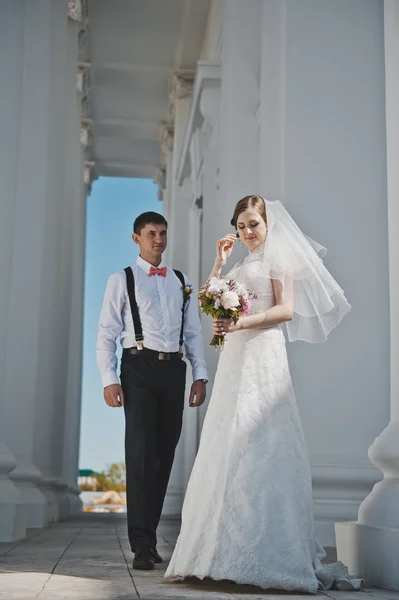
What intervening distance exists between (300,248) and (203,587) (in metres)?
2.34

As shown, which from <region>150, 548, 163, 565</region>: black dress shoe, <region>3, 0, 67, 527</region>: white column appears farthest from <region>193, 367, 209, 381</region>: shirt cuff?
<region>3, 0, 67, 527</region>: white column

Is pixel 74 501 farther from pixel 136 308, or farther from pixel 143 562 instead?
pixel 143 562

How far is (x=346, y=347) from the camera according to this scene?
8.52 meters

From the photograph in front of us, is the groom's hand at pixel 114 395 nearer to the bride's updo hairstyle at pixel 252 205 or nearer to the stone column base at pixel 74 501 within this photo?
the bride's updo hairstyle at pixel 252 205

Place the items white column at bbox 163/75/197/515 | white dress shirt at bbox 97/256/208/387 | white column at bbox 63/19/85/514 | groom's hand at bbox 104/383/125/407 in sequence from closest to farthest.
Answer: groom's hand at bbox 104/383/125/407 < white dress shirt at bbox 97/256/208/387 < white column at bbox 63/19/85/514 < white column at bbox 163/75/197/515

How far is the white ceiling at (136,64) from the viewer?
1936cm

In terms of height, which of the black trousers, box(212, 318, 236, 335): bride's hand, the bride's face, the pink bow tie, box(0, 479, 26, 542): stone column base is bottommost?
box(0, 479, 26, 542): stone column base

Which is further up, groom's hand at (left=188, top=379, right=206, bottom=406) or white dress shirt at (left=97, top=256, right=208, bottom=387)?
white dress shirt at (left=97, top=256, right=208, bottom=387)

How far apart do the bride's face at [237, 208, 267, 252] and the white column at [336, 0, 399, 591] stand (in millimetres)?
897

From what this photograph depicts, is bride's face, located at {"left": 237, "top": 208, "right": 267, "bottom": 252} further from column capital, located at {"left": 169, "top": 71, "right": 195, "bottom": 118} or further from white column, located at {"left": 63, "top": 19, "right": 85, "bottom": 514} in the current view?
column capital, located at {"left": 169, "top": 71, "right": 195, "bottom": 118}

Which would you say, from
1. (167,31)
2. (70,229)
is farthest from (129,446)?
(167,31)

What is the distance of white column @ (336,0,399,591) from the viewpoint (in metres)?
5.50

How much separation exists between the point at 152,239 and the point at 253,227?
4.01 feet

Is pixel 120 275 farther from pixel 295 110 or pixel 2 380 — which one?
pixel 2 380
